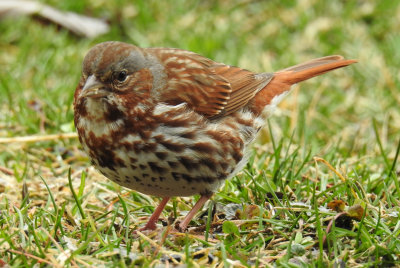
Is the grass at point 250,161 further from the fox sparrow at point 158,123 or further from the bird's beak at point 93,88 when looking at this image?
the bird's beak at point 93,88

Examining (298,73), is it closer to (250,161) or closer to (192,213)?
(250,161)

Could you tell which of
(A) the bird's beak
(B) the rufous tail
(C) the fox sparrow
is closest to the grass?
→ (C) the fox sparrow

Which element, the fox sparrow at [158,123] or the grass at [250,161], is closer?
the grass at [250,161]

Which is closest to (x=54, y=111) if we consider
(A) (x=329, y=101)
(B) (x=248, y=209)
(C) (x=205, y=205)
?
(C) (x=205, y=205)

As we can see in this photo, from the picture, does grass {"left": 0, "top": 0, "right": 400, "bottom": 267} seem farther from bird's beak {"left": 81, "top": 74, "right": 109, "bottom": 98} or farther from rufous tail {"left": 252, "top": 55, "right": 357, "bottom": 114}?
bird's beak {"left": 81, "top": 74, "right": 109, "bottom": 98}

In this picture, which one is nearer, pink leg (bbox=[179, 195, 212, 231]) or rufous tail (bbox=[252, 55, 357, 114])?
pink leg (bbox=[179, 195, 212, 231])

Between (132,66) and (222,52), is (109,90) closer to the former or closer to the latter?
(132,66)

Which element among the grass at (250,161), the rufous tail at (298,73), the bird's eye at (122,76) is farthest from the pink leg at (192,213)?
the rufous tail at (298,73)
